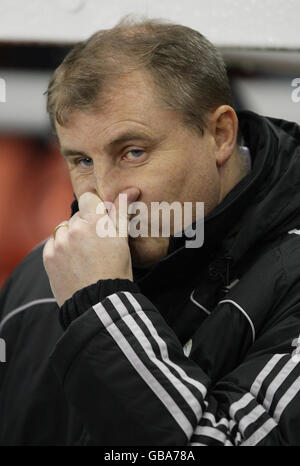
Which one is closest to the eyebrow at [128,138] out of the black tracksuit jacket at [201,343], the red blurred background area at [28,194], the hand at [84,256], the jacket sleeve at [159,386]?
the hand at [84,256]

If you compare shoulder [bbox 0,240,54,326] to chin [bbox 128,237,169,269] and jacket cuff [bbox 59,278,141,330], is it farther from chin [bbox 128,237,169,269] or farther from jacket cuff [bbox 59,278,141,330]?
jacket cuff [bbox 59,278,141,330]

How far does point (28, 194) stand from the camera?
195 centimetres

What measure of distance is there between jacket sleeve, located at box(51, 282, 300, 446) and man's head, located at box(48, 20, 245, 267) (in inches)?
11.6

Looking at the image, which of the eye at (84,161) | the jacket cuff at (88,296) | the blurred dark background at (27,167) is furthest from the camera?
the blurred dark background at (27,167)

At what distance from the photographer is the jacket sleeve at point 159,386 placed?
100cm

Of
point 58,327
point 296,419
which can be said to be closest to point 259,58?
point 58,327

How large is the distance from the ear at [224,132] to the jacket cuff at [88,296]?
1.34 feet

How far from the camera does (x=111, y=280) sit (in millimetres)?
1129

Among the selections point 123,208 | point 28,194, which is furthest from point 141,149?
point 28,194

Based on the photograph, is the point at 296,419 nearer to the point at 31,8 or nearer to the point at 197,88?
the point at 197,88

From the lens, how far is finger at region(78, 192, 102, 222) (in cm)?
126

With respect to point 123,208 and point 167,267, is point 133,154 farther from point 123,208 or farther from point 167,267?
point 167,267

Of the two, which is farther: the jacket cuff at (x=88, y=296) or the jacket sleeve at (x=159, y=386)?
the jacket cuff at (x=88, y=296)

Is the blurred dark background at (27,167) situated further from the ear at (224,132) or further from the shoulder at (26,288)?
the ear at (224,132)
